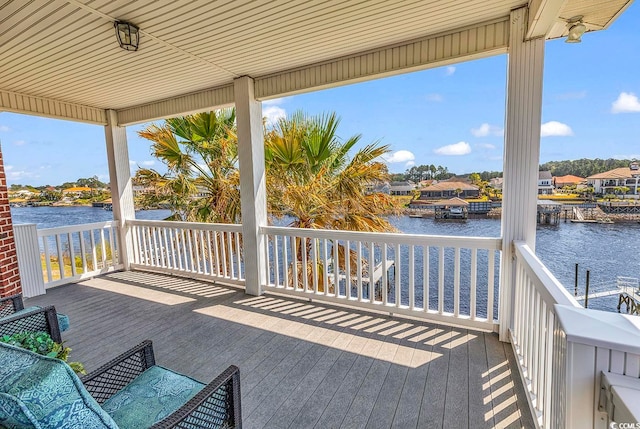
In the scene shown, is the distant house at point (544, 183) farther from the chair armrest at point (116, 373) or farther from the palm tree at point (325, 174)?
the chair armrest at point (116, 373)

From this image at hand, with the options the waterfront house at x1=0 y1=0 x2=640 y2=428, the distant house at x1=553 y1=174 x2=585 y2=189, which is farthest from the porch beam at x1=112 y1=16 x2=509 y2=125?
the distant house at x1=553 y1=174 x2=585 y2=189

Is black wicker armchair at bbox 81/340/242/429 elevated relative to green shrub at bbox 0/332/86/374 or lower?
lower

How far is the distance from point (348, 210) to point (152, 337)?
2.85m

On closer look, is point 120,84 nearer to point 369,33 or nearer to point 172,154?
point 172,154

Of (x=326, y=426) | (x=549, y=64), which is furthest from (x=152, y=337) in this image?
(x=549, y=64)

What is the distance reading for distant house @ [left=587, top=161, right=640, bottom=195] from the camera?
1723 millimetres

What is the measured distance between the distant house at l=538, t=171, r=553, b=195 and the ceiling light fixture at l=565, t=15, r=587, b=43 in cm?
99

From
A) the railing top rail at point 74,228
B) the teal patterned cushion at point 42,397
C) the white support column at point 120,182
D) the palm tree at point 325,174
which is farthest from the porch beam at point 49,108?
the teal patterned cushion at point 42,397

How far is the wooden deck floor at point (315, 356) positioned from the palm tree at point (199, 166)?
6.79 feet

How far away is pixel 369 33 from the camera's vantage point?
9.04 ft

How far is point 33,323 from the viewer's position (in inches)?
81.6

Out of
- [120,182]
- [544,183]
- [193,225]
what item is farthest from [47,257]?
[544,183]

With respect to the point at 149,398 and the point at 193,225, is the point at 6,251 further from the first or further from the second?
the point at 149,398

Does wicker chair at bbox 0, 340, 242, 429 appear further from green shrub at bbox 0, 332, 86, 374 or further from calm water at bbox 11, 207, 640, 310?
calm water at bbox 11, 207, 640, 310
